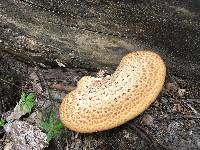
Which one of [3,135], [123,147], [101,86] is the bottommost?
[3,135]

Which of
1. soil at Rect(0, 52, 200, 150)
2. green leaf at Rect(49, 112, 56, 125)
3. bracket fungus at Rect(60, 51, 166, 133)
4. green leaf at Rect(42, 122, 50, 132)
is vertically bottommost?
green leaf at Rect(42, 122, 50, 132)

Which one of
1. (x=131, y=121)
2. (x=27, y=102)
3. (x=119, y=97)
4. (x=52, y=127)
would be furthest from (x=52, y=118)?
(x=119, y=97)

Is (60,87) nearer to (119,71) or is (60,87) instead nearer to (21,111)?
(21,111)

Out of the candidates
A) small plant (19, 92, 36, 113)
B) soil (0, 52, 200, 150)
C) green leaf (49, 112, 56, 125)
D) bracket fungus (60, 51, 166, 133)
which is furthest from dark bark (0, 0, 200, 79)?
green leaf (49, 112, 56, 125)

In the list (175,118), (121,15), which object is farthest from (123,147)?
(121,15)

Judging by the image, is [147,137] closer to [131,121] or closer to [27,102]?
[131,121]

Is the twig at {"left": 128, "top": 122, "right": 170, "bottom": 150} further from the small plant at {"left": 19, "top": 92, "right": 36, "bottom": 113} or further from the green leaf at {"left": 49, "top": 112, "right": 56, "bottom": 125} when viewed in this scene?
the small plant at {"left": 19, "top": 92, "right": 36, "bottom": 113}
